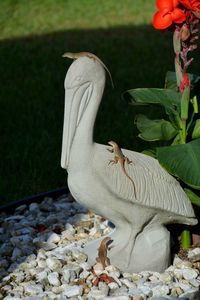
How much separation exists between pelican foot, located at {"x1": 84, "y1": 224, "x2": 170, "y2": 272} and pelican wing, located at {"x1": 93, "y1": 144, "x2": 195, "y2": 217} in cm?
14

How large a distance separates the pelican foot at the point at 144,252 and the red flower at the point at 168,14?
81cm

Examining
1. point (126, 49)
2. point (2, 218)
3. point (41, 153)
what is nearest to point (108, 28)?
point (126, 49)

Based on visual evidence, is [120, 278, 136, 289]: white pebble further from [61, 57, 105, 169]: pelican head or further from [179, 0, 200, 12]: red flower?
[179, 0, 200, 12]: red flower

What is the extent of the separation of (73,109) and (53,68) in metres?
4.29

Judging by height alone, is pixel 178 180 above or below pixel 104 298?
above

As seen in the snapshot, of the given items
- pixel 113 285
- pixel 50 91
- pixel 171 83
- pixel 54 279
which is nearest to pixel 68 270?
pixel 54 279

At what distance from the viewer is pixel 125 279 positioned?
121 inches

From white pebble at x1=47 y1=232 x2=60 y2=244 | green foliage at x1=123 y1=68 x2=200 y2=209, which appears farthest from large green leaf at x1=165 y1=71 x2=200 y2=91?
white pebble at x1=47 y1=232 x2=60 y2=244

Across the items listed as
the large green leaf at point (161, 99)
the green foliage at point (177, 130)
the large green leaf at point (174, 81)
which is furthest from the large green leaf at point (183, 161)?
the large green leaf at point (174, 81)

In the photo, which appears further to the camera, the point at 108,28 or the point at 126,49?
the point at 108,28

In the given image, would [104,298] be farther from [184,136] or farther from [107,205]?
[184,136]

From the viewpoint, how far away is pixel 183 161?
3043mm

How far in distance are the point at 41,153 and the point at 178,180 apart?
6.51ft

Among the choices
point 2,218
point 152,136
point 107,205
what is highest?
point 152,136
